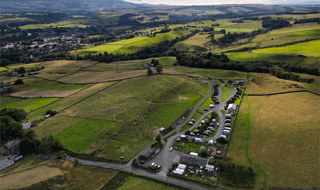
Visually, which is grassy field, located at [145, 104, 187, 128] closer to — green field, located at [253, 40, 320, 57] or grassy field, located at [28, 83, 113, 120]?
grassy field, located at [28, 83, 113, 120]

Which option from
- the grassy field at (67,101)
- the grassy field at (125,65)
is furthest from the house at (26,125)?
the grassy field at (125,65)

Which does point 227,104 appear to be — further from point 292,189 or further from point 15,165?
point 15,165

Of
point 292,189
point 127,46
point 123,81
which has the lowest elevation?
point 292,189

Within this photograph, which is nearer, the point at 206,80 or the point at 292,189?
the point at 292,189

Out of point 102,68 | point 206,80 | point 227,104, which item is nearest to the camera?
point 227,104

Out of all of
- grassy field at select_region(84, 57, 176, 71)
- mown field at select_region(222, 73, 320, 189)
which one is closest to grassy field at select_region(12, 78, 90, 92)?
grassy field at select_region(84, 57, 176, 71)

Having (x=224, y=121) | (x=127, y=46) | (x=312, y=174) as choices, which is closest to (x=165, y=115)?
(x=224, y=121)

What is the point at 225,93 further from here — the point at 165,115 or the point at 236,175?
the point at 236,175

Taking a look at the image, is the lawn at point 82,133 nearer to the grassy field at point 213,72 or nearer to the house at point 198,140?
the house at point 198,140

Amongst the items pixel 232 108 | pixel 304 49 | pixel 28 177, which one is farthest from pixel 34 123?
pixel 304 49
